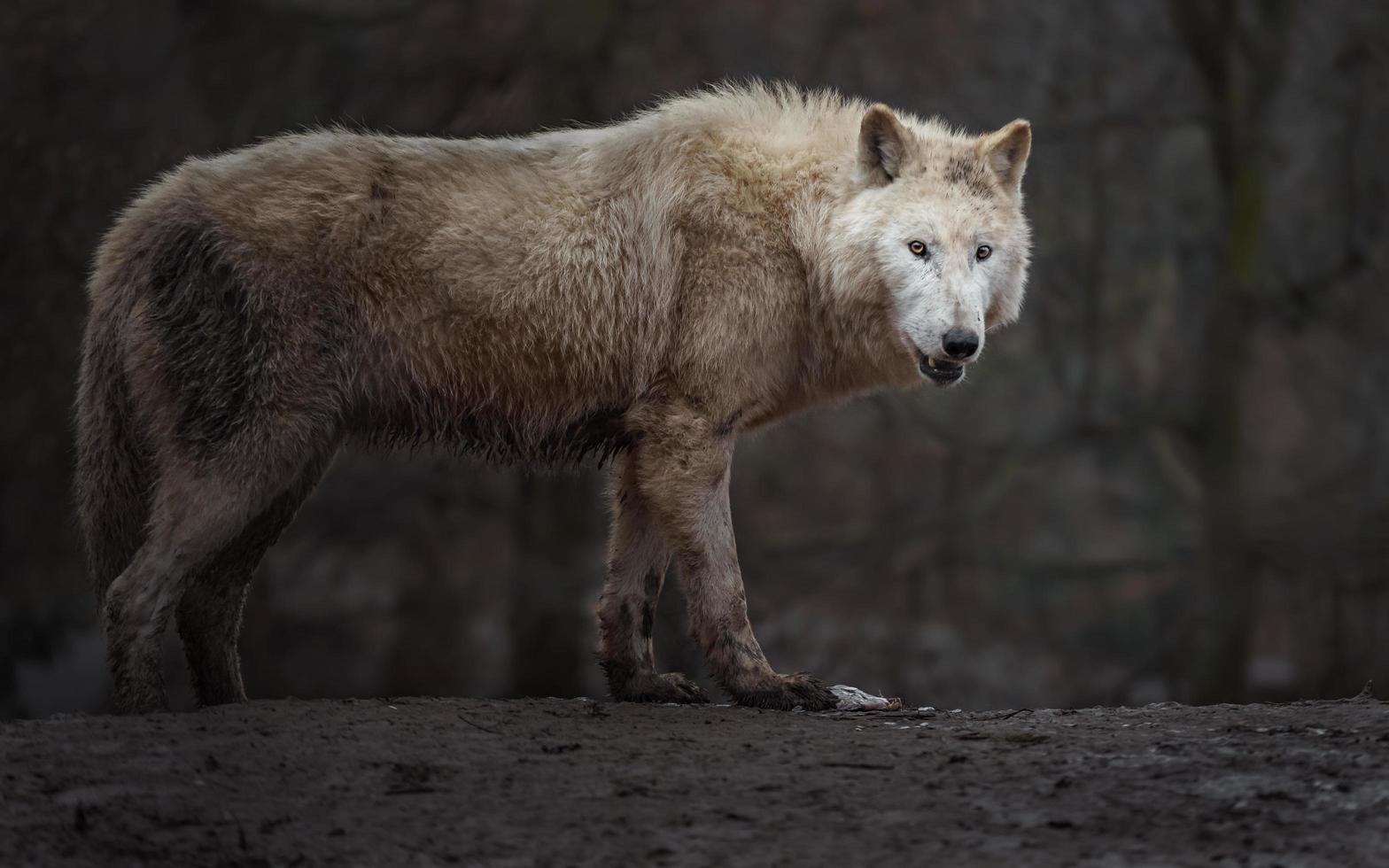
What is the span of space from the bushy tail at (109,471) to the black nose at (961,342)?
2823 millimetres

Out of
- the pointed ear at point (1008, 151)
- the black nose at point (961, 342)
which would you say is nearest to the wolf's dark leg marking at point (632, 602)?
the black nose at point (961, 342)

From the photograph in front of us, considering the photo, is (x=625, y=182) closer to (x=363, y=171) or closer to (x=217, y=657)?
(x=363, y=171)

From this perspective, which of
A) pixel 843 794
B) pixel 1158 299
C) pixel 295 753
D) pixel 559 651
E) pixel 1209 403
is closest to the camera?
pixel 843 794

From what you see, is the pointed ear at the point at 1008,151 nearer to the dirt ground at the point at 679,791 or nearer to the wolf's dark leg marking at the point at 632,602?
the wolf's dark leg marking at the point at 632,602

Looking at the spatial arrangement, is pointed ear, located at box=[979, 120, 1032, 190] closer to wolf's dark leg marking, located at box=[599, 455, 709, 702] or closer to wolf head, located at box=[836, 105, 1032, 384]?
wolf head, located at box=[836, 105, 1032, 384]

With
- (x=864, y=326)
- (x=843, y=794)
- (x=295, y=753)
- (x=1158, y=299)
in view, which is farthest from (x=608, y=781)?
(x=1158, y=299)

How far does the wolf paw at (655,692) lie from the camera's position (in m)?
5.80

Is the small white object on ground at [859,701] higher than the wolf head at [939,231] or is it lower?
lower

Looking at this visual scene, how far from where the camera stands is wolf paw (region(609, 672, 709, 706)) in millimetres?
5801

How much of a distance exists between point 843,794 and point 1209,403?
8.75 meters

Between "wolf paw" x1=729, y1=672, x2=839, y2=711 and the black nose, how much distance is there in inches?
48.9

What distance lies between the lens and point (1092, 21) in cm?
1251

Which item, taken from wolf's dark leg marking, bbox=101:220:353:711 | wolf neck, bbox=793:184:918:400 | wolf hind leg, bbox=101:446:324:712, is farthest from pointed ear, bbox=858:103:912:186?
wolf hind leg, bbox=101:446:324:712

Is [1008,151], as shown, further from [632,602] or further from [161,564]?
[161,564]
